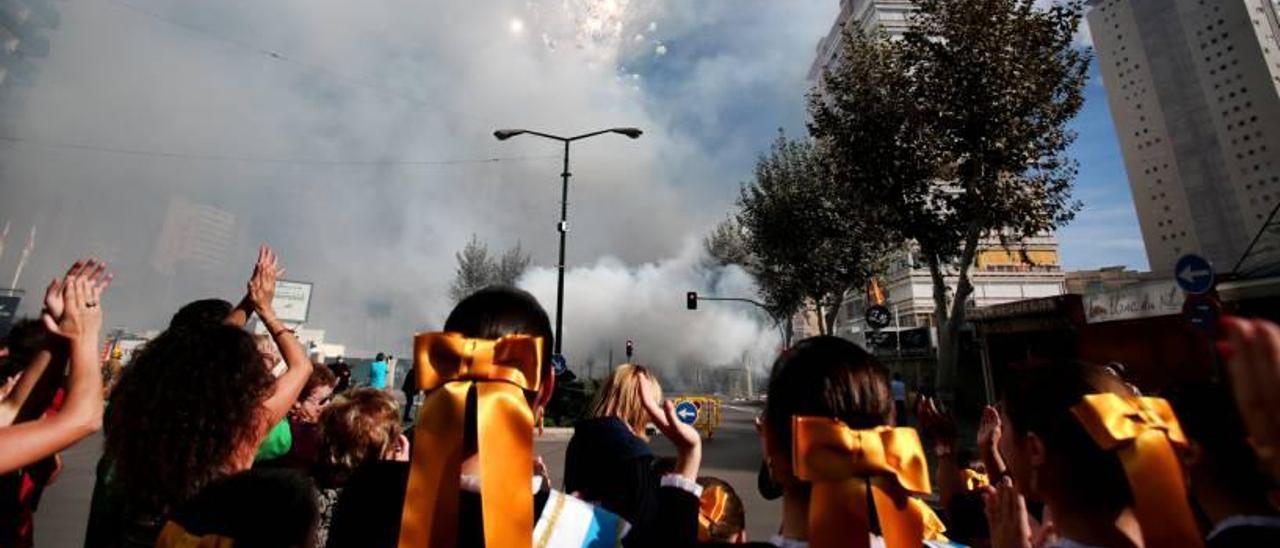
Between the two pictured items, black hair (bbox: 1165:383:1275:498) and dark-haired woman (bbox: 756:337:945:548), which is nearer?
dark-haired woman (bbox: 756:337:945:548)

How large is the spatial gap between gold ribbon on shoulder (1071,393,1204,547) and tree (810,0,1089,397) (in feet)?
39.6

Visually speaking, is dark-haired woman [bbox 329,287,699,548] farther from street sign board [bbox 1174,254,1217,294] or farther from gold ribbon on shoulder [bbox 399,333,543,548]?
street sign board [bbox 1174,254,1217,294]

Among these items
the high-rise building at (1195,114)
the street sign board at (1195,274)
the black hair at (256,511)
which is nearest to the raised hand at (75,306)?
the black hair at (256,511)

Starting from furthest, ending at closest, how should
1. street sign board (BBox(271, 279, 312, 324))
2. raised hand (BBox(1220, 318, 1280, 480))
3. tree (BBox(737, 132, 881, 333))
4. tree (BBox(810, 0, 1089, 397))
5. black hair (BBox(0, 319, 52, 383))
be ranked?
1. street sign board (BBox(271, 279, 312, 324))
2. tree (BBox(737, 132, 881, 333))
3. tree (BBox(810, 0, 1089, 397))
4. black hair (BBox(0, 319, 52, 383))
5. raised hand (BBox(1220, 318, 1280, 480))

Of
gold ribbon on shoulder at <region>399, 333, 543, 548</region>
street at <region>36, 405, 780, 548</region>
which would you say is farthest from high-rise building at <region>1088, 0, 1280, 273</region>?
gold ribbon on shoulder at <region>399, 333, 543, 548</region>

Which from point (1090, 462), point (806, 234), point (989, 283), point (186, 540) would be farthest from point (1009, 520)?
point (989, 283)

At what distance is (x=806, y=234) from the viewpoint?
2186cm

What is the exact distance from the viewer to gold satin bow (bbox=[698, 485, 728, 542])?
255cm

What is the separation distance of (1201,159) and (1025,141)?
57588mm

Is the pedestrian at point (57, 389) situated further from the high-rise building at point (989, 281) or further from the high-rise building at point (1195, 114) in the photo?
the high-rise building at point (1195, 114)

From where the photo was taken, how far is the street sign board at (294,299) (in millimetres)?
26781

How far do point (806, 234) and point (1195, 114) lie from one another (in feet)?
176

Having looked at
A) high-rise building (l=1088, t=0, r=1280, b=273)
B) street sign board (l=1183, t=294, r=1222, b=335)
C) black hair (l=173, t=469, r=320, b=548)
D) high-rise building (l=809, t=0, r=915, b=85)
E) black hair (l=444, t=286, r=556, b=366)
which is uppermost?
high-rise building (l=809, t=0, r=915, b=85)

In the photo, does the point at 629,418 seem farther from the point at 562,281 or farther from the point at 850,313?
the point at 850,313
